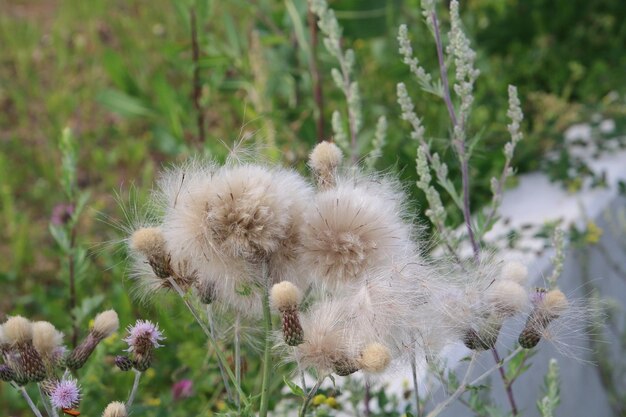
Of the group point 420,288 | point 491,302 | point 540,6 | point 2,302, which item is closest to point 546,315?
point 491,302

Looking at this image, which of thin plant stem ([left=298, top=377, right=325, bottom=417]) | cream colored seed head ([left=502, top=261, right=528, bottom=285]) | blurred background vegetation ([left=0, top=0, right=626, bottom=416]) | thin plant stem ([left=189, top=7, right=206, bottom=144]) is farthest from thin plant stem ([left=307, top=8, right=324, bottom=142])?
thin plant stem ([left=298, top=377, right=325, bottom=417])

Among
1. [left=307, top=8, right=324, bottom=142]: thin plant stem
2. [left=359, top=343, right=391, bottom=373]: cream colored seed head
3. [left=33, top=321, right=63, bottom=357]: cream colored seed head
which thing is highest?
[left=359, top=343, right=391, bottom=373]: cream colored seed head

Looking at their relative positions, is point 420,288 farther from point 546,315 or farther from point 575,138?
point 575,138

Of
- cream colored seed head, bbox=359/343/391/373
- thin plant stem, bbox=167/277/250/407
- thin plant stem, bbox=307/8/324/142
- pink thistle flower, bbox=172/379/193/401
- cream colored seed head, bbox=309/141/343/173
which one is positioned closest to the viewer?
cream colored seed head, bbox=359/343/391/373

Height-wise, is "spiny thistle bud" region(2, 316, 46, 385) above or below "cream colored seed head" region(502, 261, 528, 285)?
below

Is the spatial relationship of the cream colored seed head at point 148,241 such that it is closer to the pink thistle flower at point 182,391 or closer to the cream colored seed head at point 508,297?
the cream colored seed head at point 508,297

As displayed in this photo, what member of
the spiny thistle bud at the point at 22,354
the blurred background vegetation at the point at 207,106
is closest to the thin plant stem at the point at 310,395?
Result: the spiny thistle bud at the point at 22,354

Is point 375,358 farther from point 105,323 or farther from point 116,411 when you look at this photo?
point 105,323

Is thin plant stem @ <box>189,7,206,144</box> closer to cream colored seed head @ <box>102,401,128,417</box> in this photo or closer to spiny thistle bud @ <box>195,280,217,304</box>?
spiny thistle bud @ <box>195,280,217,304</box>

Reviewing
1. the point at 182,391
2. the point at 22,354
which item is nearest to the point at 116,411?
the point at 22,354
